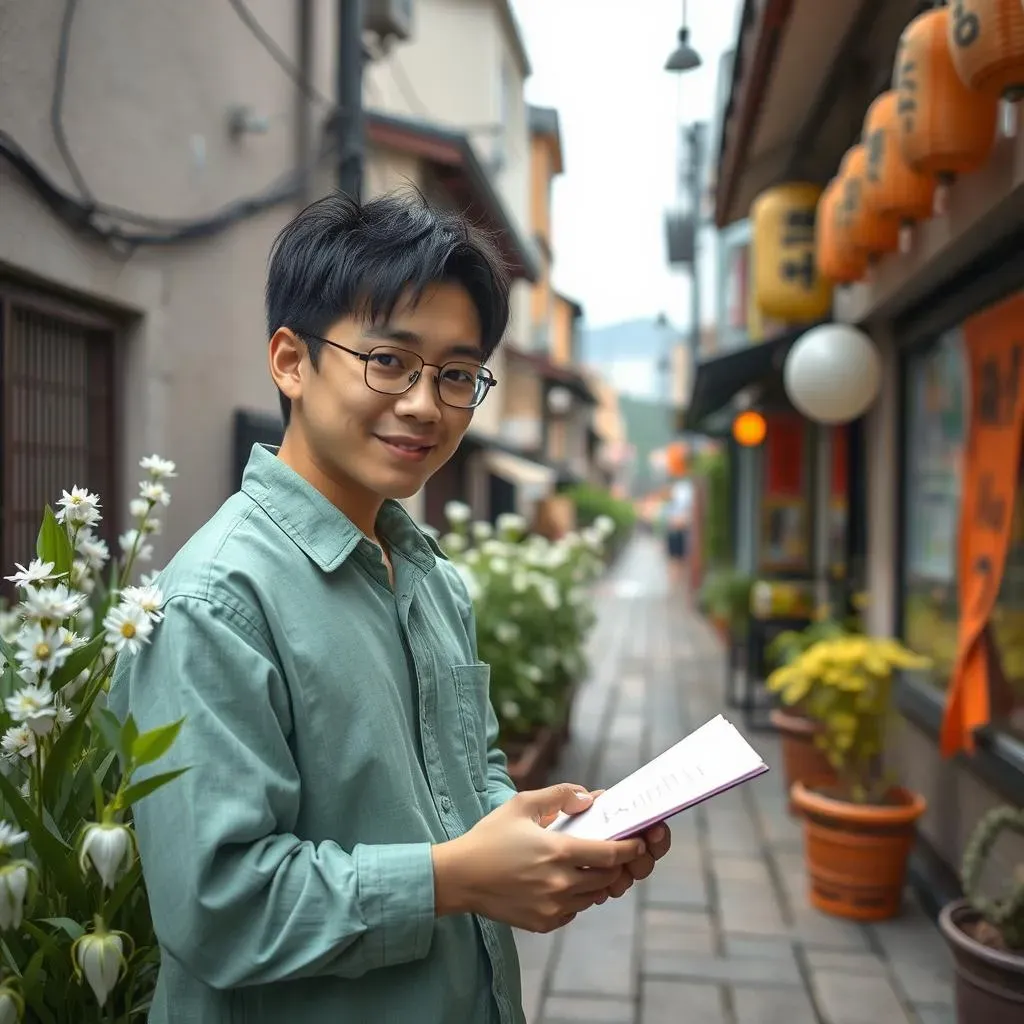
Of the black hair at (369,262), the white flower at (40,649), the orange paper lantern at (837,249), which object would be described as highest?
the orange paper lantern at (837,249)

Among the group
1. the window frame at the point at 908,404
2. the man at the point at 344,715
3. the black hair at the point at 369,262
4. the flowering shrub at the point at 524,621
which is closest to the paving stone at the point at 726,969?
the window frame at the point at 908,404

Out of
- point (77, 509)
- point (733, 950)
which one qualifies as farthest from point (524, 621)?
point (77, 509)

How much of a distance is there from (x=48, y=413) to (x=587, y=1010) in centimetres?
287

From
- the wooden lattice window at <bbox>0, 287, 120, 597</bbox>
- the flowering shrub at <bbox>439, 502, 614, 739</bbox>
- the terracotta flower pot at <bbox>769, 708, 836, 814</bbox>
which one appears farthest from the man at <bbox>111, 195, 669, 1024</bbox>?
the terracotta flower pot at <bbox>769, 708, 836, 814</bbox>

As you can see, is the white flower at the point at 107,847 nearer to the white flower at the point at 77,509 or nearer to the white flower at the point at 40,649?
the white flower at the point at 40,649

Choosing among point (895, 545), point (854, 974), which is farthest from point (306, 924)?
point (895, 545)

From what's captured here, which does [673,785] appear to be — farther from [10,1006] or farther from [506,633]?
[506,633]

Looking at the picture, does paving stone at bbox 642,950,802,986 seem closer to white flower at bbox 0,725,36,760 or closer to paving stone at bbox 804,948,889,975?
paving stone at bbox 804,948,889,975

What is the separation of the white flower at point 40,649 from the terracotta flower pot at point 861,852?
365cm

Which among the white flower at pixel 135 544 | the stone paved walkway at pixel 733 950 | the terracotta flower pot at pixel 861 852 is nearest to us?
the white flower at pixel 135 544

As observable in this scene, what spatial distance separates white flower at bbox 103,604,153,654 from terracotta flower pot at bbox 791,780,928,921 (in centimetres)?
370

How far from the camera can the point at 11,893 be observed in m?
1.22

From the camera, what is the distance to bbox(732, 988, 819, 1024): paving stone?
3424 millimetres

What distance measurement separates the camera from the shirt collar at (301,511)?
1.34 m
